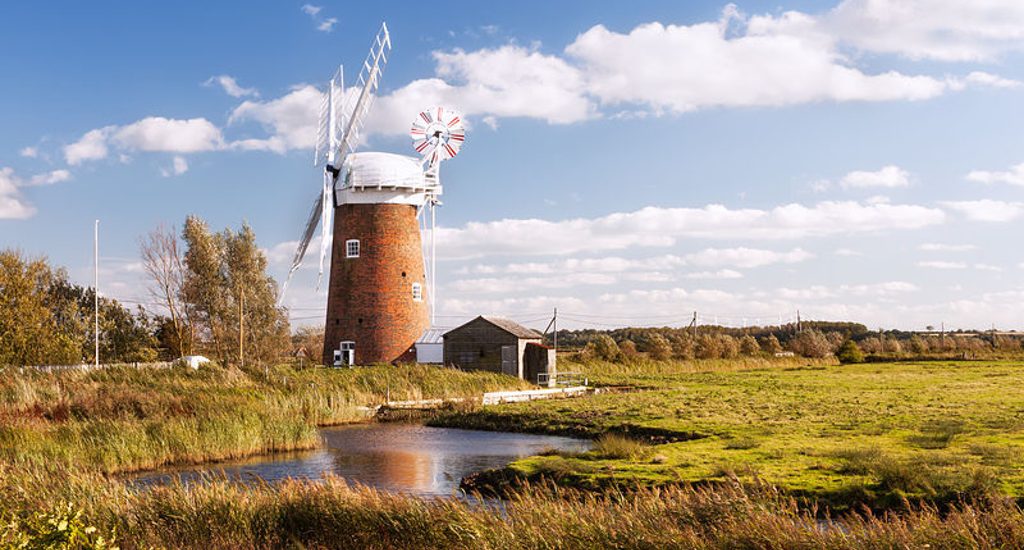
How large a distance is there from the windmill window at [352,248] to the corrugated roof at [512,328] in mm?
7427

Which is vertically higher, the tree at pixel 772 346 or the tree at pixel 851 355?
the tree at pixel 772 346

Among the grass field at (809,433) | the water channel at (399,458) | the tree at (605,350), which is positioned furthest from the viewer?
the tree at (605,350)

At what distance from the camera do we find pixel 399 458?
24.6 metres

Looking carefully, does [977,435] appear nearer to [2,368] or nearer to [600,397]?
[600,397]

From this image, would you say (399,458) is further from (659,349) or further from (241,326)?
(659,349)

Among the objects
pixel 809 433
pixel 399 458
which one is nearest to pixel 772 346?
pixel 809 433

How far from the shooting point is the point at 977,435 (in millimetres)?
23328

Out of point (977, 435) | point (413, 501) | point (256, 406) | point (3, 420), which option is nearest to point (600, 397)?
point (256, 406)

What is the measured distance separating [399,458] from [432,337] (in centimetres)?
2424

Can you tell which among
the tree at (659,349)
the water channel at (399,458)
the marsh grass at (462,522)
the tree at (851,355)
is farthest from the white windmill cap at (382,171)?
the tree at (851,355)

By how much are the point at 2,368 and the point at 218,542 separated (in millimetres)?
29703

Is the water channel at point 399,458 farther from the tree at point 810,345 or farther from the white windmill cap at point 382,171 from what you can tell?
the tree at point 810,345

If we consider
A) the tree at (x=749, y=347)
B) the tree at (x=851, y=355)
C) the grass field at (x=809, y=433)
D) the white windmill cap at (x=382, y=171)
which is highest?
the white windmill cap at (x=382, y=171)

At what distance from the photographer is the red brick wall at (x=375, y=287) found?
158 ft
